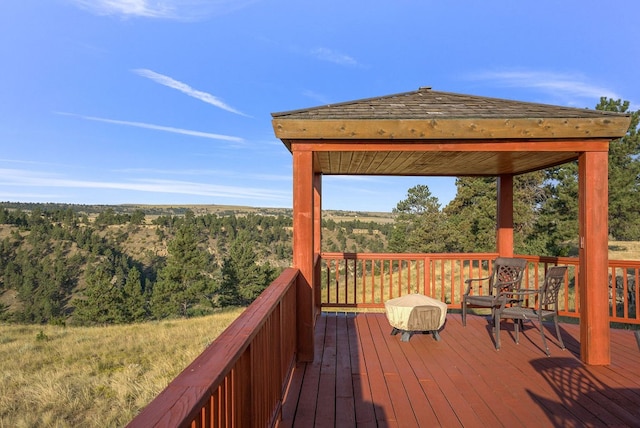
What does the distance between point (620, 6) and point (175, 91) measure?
27.1 m

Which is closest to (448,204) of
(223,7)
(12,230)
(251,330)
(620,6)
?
(620,6)

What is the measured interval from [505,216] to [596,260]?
206 cm

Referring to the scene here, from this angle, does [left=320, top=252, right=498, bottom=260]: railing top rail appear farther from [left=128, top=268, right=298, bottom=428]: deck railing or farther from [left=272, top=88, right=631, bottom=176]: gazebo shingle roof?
[left=128, top=268, right=298, bottom=428]: deck railing

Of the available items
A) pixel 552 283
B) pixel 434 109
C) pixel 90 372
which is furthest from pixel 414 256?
pixel 90 372

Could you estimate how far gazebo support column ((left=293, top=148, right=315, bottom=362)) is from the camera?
3.44 metres

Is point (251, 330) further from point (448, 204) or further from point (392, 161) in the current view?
point (448, 204)

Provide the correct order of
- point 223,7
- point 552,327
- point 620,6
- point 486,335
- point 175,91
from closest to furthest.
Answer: point 486,335 → point 552,327 → point 620,6 → point 223,7 → point 175,91

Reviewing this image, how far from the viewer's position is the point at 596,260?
3395mm

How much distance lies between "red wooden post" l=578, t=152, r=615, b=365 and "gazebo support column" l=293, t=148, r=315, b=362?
2.54m

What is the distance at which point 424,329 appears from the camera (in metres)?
4.07

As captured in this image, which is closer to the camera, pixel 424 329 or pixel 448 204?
pixel 424 329

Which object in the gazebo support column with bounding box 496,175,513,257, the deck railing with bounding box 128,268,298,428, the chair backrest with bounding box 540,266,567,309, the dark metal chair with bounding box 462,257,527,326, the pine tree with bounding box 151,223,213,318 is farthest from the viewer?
the pine tree with bounding box 151,223,213,318

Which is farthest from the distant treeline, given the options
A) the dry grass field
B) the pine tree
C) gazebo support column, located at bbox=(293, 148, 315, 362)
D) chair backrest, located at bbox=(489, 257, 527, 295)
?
chair backrest, located at bbox=(489, 257, 527, 295)

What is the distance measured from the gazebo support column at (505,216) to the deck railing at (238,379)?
12.6 ft
